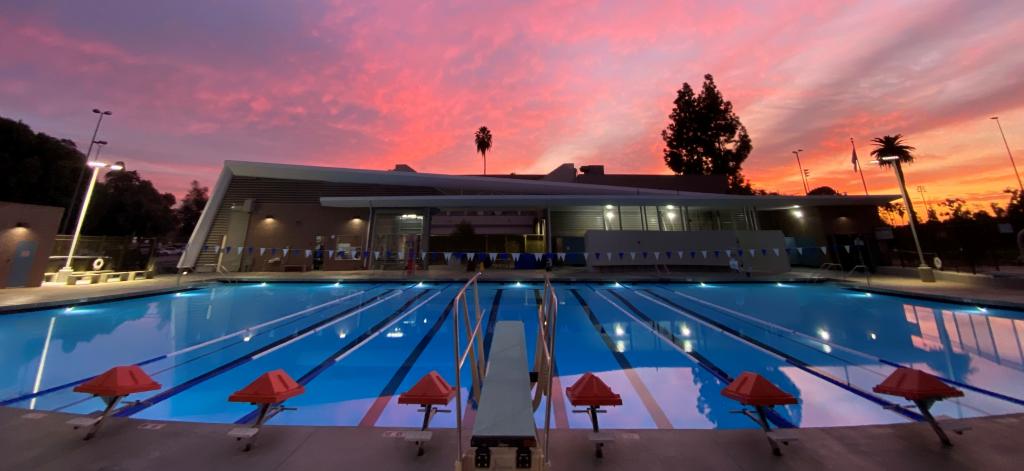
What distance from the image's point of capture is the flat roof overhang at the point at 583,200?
18.9 metres

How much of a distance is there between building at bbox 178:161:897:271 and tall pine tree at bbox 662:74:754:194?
1670cm

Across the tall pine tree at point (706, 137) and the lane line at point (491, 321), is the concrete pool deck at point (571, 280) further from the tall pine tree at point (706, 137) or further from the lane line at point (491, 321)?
the tall pine tree at point (706, 137)

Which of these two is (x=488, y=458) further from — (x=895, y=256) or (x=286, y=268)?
(x=895, y=256)

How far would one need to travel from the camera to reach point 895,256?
19156 mm

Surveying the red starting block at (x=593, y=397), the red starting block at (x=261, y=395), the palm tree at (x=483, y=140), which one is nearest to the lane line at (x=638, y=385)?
the red starting block at (x=593, y=397)

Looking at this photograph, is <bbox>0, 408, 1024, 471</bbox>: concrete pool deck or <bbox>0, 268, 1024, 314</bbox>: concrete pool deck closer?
<bbox>0, 408, 1024, 471</bbox>: concrete pool deck

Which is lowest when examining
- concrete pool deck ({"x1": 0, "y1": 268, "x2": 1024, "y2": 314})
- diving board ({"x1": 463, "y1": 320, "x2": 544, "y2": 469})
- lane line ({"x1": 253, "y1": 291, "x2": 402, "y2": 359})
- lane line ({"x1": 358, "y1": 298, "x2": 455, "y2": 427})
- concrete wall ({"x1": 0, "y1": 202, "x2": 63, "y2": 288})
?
lane line ({"x1": 358, "y1": 298, "x2": 455, "y2": 427})

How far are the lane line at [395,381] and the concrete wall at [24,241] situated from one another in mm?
18252

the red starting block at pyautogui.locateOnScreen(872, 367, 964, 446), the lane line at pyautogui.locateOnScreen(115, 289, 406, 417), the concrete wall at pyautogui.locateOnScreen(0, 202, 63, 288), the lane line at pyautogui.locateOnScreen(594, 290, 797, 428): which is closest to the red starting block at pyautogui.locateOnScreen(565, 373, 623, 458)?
the red starting block at pyautogui.locateOnScreen(872, 367, 964, 446)

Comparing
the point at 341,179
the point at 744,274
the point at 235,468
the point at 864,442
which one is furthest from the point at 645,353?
the point at 341,179

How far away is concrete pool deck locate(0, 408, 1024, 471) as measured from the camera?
8.17 ft

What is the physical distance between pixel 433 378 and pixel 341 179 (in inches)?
903

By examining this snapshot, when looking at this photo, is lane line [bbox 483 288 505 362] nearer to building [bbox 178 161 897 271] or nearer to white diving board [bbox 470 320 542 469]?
white diving board [bbox 470 320 542 469]

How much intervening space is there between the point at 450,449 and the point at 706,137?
4537 centimetres
